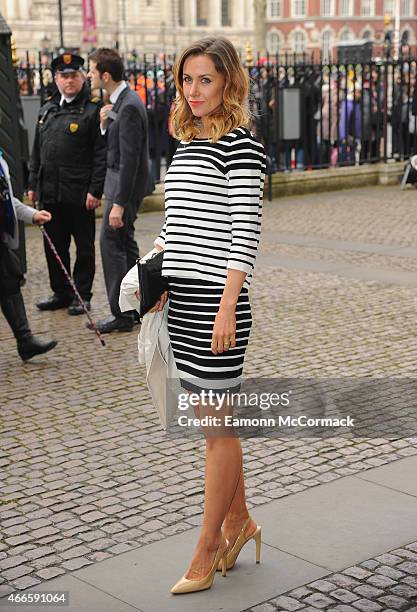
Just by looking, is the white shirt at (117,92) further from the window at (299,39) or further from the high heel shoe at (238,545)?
the window at (299,39)

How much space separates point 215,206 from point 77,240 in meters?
4.88

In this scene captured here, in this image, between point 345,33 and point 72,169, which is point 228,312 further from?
point 345,33

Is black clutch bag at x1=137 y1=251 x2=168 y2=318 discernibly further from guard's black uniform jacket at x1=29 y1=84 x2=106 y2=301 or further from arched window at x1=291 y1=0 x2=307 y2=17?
arched window at x1=291 y1=0 x2=307 y2=17

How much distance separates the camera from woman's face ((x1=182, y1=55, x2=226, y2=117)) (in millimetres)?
3375

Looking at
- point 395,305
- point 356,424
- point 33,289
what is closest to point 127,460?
point 356,424

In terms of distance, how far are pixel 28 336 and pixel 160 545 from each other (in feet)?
9.77

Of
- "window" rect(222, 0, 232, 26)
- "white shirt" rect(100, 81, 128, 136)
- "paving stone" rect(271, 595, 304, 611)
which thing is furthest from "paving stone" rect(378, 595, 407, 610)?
"window" rect(222, 0, 232, 26)

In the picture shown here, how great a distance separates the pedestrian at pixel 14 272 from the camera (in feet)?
20.9

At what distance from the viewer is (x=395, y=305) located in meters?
8.19

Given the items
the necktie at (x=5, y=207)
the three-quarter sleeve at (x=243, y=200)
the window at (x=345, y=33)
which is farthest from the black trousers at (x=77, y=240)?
the window at (x=345, y=33)

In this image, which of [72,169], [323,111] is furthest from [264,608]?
[323,111]

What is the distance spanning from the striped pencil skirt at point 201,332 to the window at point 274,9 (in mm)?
107100

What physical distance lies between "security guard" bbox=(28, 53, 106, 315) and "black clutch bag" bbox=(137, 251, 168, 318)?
4332mm

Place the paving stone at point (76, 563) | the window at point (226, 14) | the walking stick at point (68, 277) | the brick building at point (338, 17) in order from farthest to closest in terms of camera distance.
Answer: the window at point (226, 14) < the brick building at point (338, 17) < the walking stick at point (68, 277) < the paving stone at point (76, 563)
